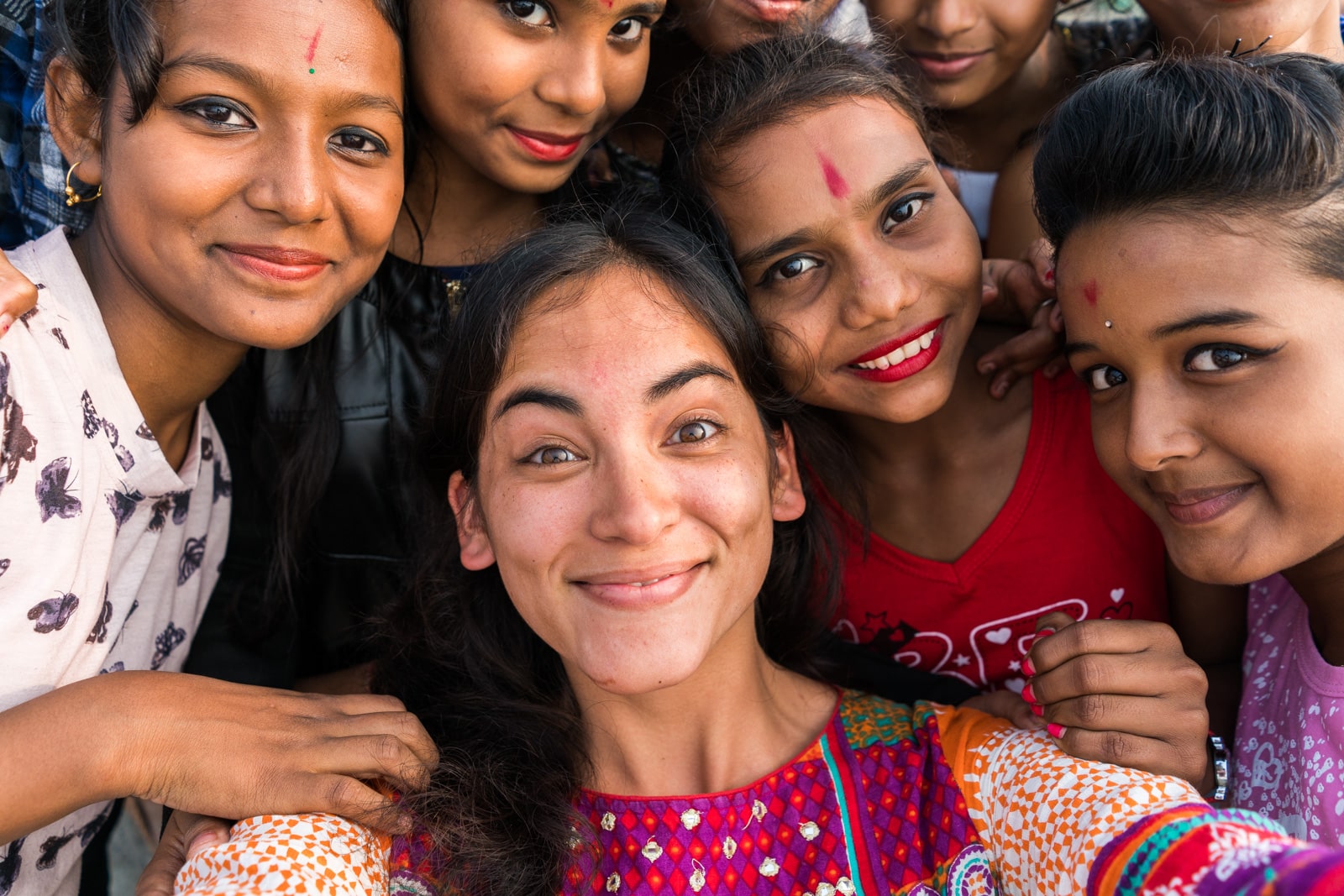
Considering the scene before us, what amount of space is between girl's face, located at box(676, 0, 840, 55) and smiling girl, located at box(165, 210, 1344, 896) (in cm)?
68

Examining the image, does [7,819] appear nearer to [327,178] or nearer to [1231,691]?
[327,178]

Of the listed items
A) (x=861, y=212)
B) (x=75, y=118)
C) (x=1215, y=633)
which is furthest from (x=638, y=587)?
(x=75, y=118)

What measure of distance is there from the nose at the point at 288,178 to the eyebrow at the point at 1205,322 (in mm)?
1448

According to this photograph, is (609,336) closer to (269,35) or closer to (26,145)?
(269,35)

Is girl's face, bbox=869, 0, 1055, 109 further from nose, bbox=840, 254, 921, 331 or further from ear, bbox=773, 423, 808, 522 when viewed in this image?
ear, bbox=773, 423, 808, 522

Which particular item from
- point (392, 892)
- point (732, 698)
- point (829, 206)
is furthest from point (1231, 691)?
point (392, 892)

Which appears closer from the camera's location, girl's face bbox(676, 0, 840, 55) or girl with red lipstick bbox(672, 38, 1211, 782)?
girl with red lipstick bbox(672, 38, 1211, 782)

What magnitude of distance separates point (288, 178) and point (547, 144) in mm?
612

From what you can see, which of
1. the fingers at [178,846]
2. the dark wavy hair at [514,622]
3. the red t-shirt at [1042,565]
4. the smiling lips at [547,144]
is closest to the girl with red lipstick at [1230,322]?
the red t-shirt at [1042,565]

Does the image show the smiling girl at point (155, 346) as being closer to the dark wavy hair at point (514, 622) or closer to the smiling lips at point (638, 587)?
the dark wavy hair at point (514, 622)

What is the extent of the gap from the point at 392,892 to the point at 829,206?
4.64 feet

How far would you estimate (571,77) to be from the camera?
230 centimetres

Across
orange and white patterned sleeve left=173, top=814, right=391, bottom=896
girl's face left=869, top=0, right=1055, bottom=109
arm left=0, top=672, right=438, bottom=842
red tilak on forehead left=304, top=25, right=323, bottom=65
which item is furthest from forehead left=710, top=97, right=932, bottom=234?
orange and white patterned sleeve left=173, top=814, right=391, bottom=896

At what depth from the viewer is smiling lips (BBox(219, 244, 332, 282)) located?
208cm
